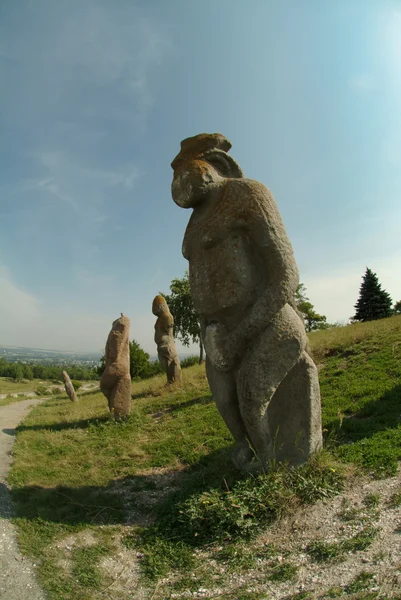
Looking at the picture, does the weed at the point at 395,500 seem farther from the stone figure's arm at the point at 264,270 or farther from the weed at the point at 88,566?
the weed at the point at 88,566

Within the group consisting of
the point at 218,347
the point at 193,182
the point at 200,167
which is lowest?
the point at 218,347

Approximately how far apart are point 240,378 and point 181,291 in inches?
932

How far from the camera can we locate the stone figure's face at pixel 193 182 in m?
4.07

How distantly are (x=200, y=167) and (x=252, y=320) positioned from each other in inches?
74.1

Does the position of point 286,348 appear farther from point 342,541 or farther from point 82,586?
point 82,586

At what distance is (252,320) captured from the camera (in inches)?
147

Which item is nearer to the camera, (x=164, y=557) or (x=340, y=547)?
(x=340, y=547)

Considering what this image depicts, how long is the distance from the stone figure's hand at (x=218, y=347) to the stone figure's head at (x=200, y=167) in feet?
5.13

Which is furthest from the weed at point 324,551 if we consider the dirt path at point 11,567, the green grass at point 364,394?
the dirt path at point 11,567

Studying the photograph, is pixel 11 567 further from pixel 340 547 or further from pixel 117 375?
pixel 117 375

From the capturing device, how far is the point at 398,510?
297cm

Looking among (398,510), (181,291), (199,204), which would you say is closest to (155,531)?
(398,510)

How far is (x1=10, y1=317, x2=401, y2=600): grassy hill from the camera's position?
264 centimetres

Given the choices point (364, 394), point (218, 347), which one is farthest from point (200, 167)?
point (364, 394)
